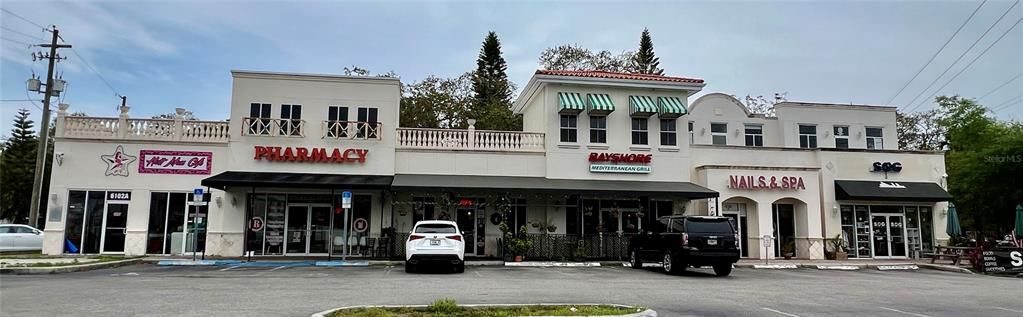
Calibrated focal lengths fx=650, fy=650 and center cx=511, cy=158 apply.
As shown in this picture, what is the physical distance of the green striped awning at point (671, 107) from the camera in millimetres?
24906

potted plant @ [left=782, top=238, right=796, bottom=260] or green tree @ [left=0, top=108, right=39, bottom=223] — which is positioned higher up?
green tree @ [left=0, top=108, right=39, bottom=223]

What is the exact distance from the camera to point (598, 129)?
82.9 ft

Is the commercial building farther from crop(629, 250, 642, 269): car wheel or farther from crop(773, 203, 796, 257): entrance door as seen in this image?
crop(629, 250, 642, 269): car wheel

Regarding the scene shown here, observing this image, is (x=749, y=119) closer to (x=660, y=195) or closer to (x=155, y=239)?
(x=660, y=195)

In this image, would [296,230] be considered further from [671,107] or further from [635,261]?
[671,107]

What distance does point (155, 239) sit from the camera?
2333 cm

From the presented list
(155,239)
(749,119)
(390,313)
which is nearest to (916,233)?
(749,119)

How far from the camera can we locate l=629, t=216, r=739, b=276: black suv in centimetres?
1706

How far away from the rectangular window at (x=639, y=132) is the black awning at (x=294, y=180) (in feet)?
31.3

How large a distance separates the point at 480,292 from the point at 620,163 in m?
13.8

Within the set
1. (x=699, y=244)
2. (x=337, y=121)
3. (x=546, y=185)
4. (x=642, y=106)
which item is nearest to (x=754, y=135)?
(x=642, y=106)

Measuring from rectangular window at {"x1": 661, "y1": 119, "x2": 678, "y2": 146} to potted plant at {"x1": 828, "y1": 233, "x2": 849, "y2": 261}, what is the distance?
24.8ft

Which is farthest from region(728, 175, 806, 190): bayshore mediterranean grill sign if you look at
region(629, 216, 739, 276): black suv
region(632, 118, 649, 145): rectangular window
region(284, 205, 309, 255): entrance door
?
region(284, 205, 309, 255): entrance door

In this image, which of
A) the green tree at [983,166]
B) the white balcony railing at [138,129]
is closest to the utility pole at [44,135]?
the white balcony railing at [138,129]
